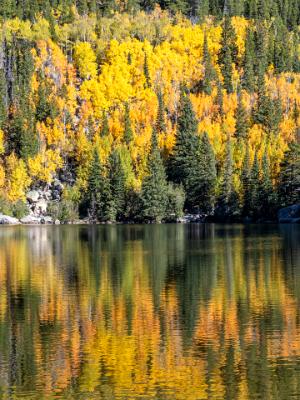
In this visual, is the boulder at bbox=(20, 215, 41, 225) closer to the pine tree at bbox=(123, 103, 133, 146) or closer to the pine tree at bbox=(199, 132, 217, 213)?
the pine tree at bbox=(123, 103, 133, 146)

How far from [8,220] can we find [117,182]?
76.2 feet

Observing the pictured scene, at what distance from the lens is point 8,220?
16438 centimetres

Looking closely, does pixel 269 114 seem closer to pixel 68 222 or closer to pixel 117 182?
pixel 117 182

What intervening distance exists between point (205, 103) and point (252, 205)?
53082 mm

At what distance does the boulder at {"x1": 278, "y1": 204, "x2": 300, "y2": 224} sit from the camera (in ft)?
469

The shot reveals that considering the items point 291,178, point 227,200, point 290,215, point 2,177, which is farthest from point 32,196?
point 290,215

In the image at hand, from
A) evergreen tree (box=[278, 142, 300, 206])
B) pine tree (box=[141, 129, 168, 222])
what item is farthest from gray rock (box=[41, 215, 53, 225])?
evergreen tree (box=[278, 142, 300, 206])

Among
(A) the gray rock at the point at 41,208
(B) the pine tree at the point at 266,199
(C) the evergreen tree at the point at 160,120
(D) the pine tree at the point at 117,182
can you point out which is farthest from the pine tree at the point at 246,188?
(A) the gray rock at the point at 41,208

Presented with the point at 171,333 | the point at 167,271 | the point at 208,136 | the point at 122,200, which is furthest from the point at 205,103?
the point at 171,333

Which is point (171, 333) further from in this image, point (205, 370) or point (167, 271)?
point (167, 271)

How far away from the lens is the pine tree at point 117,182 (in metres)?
164

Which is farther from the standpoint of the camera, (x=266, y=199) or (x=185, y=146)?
(x=185, y=146)

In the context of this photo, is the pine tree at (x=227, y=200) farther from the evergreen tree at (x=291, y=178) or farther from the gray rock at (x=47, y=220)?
the gray rock at (x=47, y=220)

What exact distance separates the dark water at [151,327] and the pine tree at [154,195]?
272 ft
